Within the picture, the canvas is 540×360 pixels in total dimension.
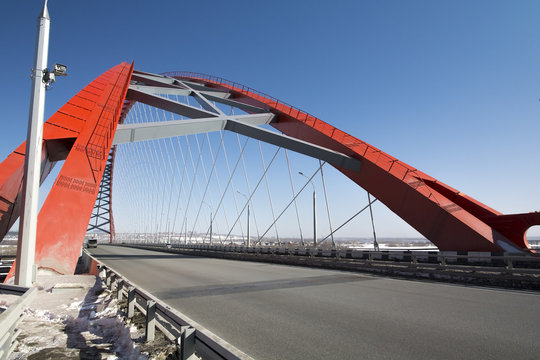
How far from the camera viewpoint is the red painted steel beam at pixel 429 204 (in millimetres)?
14008

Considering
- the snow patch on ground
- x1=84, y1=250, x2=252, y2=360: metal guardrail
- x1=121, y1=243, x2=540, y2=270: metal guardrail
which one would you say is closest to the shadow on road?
the snow patch on ground

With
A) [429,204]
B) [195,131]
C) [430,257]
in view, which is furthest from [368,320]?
[195,131]

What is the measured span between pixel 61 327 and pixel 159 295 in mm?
2813

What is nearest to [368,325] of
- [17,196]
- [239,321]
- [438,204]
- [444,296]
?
[239,321]

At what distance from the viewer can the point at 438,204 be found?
1521 centimetres

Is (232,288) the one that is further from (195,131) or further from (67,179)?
(195,131)

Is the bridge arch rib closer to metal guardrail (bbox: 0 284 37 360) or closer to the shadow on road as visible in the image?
the shadow on road

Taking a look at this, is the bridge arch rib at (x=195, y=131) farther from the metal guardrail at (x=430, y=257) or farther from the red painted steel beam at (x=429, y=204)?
the metal guardrail at (x=430, y=257)

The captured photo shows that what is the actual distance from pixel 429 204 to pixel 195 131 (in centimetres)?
1262

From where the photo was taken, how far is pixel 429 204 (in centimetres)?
1552

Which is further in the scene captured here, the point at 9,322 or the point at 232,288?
the point at 232,288

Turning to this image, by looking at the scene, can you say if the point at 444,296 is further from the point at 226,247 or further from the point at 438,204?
the point at 226,247

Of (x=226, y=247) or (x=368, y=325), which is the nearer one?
(x=368, y=325)

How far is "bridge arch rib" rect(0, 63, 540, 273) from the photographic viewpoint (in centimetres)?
1228
